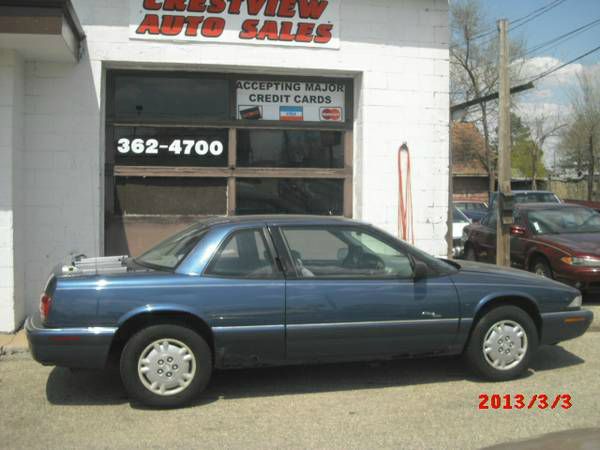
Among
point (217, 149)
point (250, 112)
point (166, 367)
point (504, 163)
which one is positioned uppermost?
point (250, 112)

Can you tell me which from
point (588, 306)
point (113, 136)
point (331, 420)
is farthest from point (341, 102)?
point (331, 420)

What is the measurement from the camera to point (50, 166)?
770 centimetres

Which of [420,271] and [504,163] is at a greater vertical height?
[504,163]

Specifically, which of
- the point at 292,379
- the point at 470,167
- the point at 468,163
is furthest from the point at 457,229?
the point at 470,167

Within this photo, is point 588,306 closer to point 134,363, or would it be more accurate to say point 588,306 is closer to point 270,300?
point 270,300

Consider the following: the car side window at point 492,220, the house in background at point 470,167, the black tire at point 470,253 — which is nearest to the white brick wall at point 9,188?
the car side window at point 492,220

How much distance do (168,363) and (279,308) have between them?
0.94 meters

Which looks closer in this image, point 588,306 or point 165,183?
point 165,183

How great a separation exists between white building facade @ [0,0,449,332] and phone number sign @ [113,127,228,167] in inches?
0.6

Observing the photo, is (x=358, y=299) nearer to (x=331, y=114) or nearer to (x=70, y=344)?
(x=70, y=344)

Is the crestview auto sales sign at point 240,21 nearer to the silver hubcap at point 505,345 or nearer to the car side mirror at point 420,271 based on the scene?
the car side mirror at point 420,271

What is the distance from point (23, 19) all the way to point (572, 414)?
242 inches

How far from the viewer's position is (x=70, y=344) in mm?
4645

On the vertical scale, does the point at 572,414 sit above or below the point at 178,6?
below
